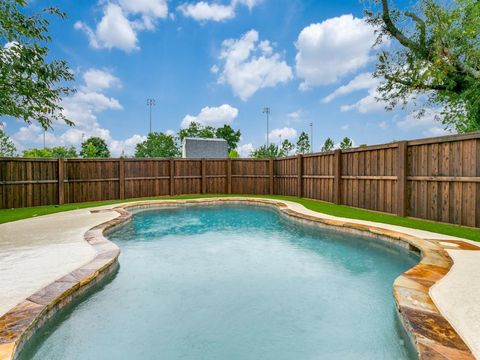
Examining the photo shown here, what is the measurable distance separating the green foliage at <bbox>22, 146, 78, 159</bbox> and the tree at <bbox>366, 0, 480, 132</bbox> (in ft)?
132

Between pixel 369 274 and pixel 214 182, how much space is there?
9287 millimetres

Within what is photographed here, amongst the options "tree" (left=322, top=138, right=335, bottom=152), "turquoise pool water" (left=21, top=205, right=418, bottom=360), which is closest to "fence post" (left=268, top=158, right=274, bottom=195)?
"turquoise pool water" (left=21, top=205, right=418, bottom=360)

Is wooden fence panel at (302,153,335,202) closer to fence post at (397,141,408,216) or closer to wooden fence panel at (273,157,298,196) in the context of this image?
wooden fence panel at (273,157,298,196)

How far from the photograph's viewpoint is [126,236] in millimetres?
5613

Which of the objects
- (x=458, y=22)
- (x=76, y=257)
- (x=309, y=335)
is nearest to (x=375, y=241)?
(x=309, y=335)

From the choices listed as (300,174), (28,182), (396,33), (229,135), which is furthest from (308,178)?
(229,135)

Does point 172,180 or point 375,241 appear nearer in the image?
point 375,241

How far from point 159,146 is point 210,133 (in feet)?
25.2

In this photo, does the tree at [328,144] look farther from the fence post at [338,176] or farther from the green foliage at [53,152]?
the fence post at [338,176]

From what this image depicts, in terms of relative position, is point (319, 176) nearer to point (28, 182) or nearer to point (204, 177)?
point (204, 177)

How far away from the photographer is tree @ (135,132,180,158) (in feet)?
126

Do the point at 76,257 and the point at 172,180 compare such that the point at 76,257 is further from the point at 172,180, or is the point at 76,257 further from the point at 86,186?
the point at 172,180

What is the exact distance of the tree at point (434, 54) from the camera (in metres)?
8.23

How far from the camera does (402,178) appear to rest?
241 inches
